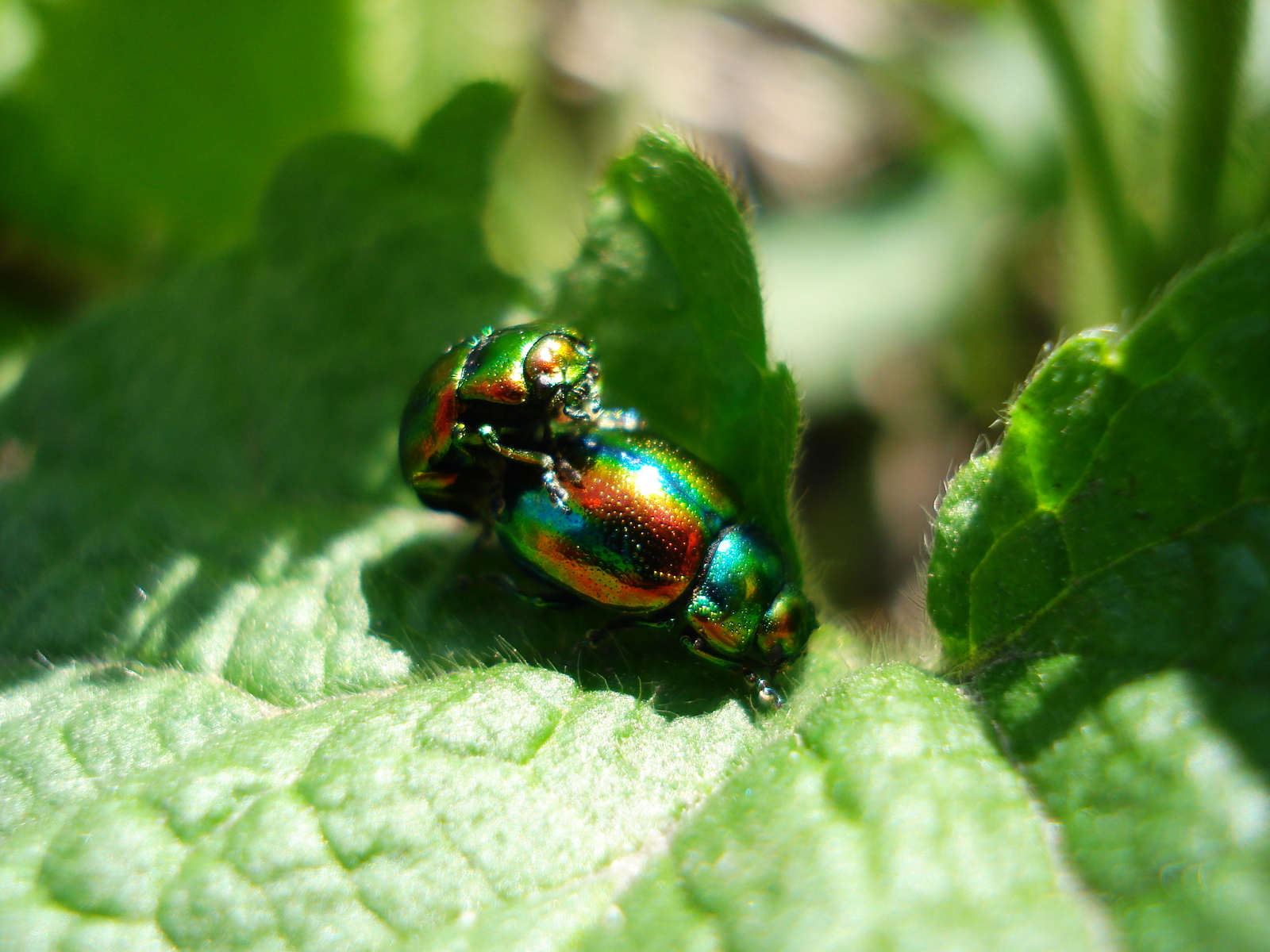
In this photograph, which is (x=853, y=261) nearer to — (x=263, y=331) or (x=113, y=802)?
(x=263, y=331)

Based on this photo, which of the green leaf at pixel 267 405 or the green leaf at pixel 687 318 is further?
the green leaf at pixel 267 405

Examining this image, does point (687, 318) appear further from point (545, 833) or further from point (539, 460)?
point (545, 833)

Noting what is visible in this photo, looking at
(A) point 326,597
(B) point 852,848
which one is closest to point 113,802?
(A) point 326,597

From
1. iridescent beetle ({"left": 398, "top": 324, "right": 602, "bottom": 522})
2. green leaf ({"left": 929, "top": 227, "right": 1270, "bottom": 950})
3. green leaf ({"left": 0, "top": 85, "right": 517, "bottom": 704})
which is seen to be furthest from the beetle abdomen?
green leaf ({"left": 929, "top": 227, "right": 1270, "bottom": 950})

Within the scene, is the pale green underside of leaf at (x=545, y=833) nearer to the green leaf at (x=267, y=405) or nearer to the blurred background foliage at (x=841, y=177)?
the green leaf at (x=267, y=405)

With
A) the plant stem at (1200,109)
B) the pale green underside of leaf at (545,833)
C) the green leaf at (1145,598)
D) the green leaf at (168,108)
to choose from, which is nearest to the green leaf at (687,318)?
the green leaf at (1145,598)

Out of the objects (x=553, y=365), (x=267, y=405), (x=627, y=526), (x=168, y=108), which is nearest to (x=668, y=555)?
(x=627, y=526)
